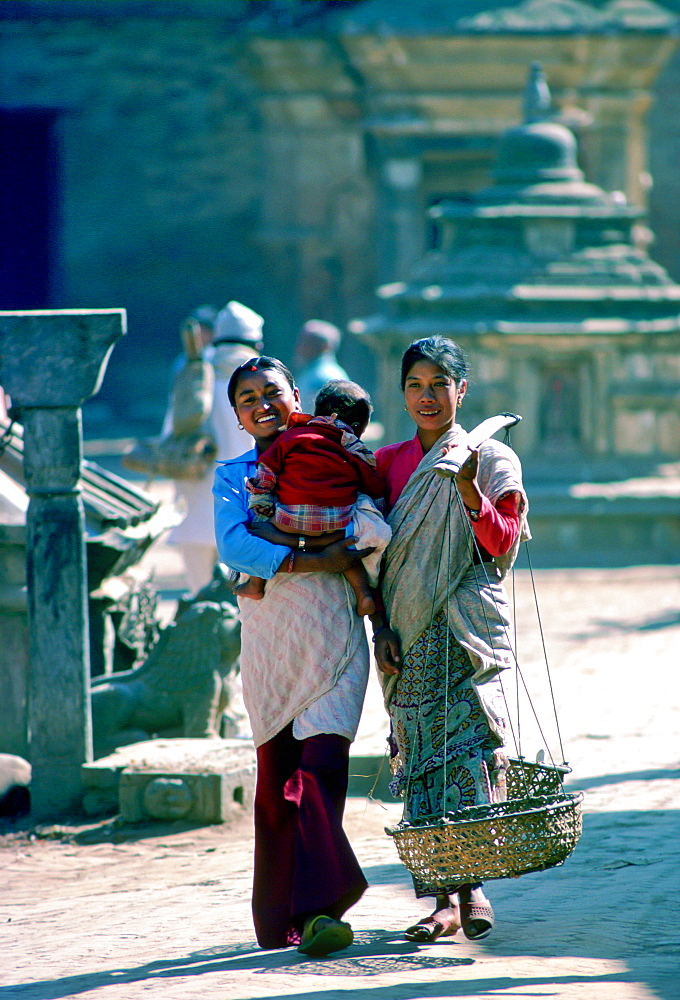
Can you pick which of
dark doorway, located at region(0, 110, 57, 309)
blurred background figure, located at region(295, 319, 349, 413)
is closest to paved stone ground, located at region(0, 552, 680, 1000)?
blurred background figure, located at region(295, 319, 349, 413)

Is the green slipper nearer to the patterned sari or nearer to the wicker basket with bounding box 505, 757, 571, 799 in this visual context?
the patterned sari

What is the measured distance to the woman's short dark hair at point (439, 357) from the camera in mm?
3781

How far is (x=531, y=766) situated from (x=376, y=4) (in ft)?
42.9

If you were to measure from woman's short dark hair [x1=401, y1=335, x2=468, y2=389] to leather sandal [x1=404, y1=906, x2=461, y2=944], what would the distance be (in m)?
1.35

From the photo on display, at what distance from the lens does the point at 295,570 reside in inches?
147

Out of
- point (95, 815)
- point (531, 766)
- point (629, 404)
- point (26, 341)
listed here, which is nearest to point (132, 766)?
point (95, 815)

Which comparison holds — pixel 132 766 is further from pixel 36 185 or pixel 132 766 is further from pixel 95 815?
pixel 36 185

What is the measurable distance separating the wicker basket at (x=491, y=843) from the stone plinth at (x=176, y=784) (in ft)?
5.98

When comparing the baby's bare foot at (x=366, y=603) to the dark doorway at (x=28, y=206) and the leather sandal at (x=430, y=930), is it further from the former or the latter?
the dark doorway at (x=28, y=206)

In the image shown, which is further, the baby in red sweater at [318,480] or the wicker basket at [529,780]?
the wicker basket at [529,780]

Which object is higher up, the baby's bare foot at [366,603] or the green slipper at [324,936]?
the baby's bare foot at [366,603]

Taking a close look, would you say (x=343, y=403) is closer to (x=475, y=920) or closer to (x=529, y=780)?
(x=529, y=780)

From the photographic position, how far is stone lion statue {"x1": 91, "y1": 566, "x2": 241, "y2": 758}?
5957 millimetres

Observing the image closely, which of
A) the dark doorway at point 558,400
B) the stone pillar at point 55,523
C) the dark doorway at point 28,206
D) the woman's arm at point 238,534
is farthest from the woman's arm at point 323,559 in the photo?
the dark doorway at point 28,206
